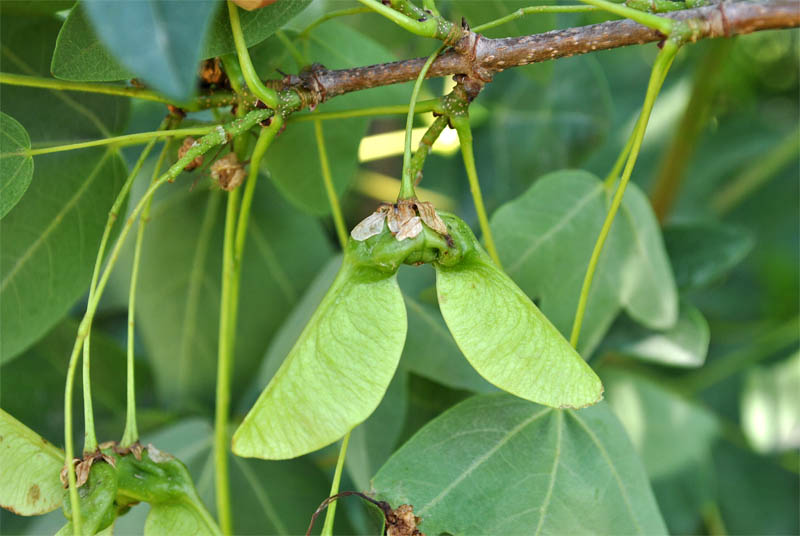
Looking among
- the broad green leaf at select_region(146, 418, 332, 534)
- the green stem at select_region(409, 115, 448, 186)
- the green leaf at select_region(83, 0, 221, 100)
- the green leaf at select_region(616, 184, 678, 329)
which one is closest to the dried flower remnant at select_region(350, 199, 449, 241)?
the green stem at select_region(409, 115, 448, 186)

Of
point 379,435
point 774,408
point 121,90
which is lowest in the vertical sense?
point 774,408

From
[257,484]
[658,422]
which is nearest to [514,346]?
[257,484]

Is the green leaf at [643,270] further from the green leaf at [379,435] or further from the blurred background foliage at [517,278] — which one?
the green leaf at [379,435]

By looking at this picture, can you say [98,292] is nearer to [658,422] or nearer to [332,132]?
[332,132]

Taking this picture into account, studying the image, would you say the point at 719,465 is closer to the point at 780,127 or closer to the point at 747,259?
the point at 747,259

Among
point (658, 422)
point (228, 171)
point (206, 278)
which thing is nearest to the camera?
point (228, 171)

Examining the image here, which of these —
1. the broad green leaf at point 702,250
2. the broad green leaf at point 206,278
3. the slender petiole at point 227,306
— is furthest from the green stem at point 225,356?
the broad green leaf at point 702,250

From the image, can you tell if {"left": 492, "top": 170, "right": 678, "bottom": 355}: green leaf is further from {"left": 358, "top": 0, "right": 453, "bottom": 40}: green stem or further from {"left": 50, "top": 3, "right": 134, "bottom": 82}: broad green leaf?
{"left": 50, "top": 3, "right": 134, "bottom": 82}: broad green leaf
